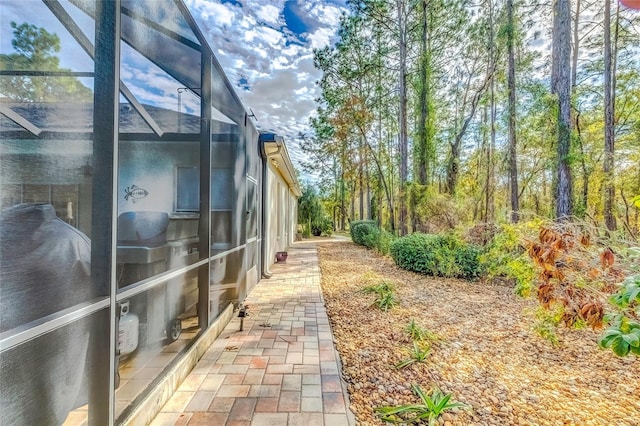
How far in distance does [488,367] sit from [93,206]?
3452 millimetres

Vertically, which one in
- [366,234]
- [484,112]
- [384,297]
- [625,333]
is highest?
[484,112]

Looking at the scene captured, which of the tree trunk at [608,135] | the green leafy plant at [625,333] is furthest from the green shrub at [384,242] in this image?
the green leafy plant at [625,333]

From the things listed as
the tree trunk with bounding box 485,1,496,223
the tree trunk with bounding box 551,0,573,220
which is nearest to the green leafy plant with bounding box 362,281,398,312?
the tree trunk with bounding box 551,0,573,220

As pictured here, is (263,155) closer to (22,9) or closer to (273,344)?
(273,344)

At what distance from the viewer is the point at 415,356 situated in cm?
293

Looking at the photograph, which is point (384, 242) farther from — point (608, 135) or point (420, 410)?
point (420, 410)

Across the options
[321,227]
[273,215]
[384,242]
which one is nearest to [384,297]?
[273,215]

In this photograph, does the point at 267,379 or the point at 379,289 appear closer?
the point at 267,379

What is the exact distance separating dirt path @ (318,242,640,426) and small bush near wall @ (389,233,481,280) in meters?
1.81

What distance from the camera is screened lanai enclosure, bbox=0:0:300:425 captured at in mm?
1106

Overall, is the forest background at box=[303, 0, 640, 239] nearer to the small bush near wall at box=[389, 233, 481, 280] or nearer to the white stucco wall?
the small bush near wall at box=[389, 233, 481, 280]

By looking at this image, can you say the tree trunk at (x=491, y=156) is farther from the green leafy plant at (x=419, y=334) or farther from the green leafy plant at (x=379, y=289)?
the green leafy plant at (x=419, y=334)

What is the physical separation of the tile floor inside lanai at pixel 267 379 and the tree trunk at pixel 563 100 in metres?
6.88

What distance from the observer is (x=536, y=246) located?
97.6 inches
